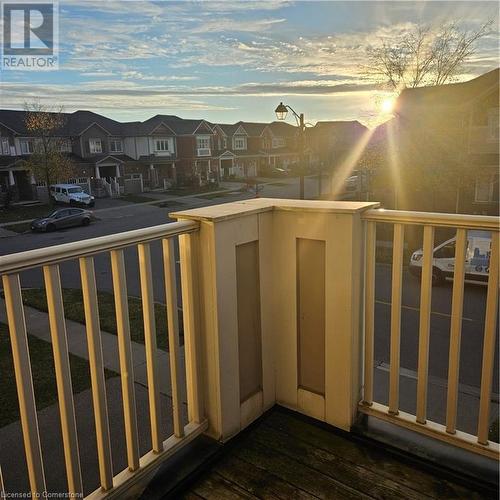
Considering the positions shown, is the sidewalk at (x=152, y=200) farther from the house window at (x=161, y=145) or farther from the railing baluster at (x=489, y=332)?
the railing baluster at (x=489, y=332)

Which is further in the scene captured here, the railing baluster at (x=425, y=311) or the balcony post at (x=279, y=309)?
the balcony post at (x=279, y=309)

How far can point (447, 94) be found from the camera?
14914mm

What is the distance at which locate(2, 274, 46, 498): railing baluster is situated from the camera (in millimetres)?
1096

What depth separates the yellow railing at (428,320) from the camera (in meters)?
1.48

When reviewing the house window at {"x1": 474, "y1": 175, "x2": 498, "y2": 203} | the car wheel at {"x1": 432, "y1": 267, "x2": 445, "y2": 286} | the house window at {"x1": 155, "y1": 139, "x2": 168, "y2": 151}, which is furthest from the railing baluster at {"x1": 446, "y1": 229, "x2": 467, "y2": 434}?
the house window at {"x1": 155, "y1": 139, "x2": 168, "y2": 151}

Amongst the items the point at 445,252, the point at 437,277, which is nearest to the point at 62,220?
the point at 437,277

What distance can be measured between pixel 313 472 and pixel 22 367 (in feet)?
3.63

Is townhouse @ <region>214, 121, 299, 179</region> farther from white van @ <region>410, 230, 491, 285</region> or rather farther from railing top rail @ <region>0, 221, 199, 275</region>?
railing top rail @ <region>0, 221, 199, 275</region>

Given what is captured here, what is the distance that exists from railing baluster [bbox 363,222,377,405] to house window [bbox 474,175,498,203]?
15.5 metres

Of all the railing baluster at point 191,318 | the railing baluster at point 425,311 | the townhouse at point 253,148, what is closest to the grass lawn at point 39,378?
the railing baluster at point 191,318

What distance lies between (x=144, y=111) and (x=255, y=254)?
34.7 meters

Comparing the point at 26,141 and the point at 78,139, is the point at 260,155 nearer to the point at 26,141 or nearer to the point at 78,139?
the point at 78,139

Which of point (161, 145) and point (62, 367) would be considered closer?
point (62, 367)

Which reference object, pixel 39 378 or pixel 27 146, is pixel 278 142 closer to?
pixel 27 146
